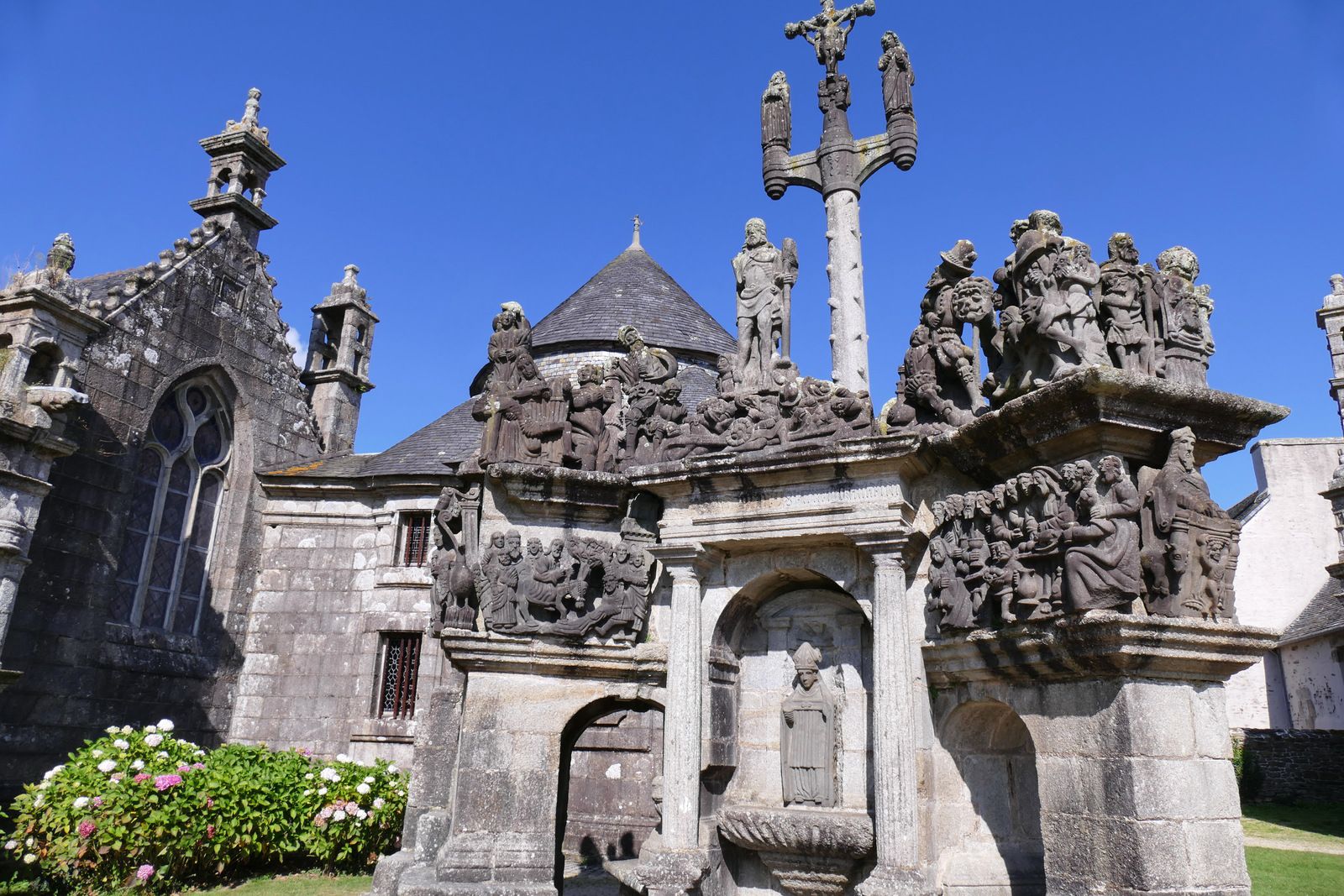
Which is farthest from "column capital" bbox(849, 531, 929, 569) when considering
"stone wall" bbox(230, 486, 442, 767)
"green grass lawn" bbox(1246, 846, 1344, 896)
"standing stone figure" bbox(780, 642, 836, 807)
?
"stone wall" bbox(230, 486, 442, 767)

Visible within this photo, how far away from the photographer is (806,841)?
648 centimetres

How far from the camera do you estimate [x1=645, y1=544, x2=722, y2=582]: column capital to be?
23.5 feet

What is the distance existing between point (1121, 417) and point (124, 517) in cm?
1341

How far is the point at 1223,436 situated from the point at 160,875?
1120 centimetres

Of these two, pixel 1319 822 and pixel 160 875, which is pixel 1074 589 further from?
pixel 1319 822

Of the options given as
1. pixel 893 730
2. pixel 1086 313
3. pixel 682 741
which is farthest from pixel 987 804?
pixel 1086 313

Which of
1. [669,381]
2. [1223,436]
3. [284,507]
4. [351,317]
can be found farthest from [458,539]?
[351,317]

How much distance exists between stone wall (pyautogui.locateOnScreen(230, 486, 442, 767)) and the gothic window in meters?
1.03

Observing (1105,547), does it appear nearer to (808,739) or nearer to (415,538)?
(808,739)

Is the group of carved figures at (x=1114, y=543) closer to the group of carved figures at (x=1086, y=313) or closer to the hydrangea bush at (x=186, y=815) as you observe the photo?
the group of carved figures at (x=1086, y=313)

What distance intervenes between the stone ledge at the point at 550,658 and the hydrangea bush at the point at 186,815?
5.35 meters

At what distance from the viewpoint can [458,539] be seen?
7.89 meters

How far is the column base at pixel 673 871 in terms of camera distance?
6.46m

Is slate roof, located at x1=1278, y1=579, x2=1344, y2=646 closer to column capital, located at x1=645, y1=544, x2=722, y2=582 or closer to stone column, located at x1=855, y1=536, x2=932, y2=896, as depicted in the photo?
stone column, located at x1=855, y1=536, x2=932, y2=896
